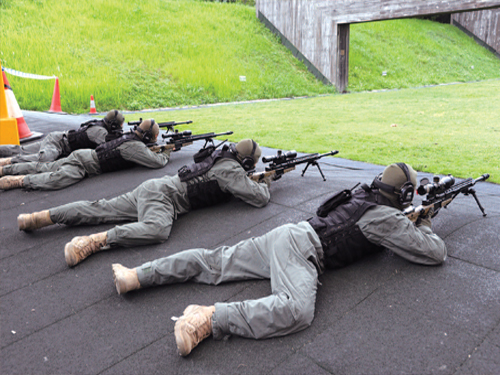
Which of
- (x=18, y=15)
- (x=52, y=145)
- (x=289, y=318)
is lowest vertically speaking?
(x=289, y=318)

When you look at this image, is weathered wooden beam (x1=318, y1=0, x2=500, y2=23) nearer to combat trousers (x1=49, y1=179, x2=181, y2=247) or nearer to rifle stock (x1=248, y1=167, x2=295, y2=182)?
rifle stock (x1=248, y1=167, x2=295, y2=182)

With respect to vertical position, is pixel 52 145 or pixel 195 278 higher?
pixel 52 145

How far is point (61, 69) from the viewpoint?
15297 millimetres

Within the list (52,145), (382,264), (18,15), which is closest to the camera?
(382,264)

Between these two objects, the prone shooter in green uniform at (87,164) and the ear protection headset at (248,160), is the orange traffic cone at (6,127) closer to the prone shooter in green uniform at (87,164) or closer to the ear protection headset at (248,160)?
the prone shooter in green uniform at (87,164)

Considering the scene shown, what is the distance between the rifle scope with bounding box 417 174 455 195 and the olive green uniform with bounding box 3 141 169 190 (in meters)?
4.34

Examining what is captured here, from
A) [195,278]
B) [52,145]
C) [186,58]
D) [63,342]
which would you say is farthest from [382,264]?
[186,58]

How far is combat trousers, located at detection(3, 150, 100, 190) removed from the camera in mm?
5816

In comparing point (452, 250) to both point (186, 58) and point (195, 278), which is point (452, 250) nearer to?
point (195, 278)

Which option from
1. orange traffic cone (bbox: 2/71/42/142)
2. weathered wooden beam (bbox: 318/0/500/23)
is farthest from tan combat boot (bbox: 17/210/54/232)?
weathered wooden beam (bbox: 318/0/500/23)

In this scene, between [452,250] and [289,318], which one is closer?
[289,318]

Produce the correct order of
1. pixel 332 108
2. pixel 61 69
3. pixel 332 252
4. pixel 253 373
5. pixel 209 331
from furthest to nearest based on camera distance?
pixel 61 69 < pixel 332 108 < pixel 332 252 < pixel 209 331 < pixel 253 373

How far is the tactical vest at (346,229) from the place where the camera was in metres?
3.06

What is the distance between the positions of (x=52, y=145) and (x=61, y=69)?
9.81 meters
